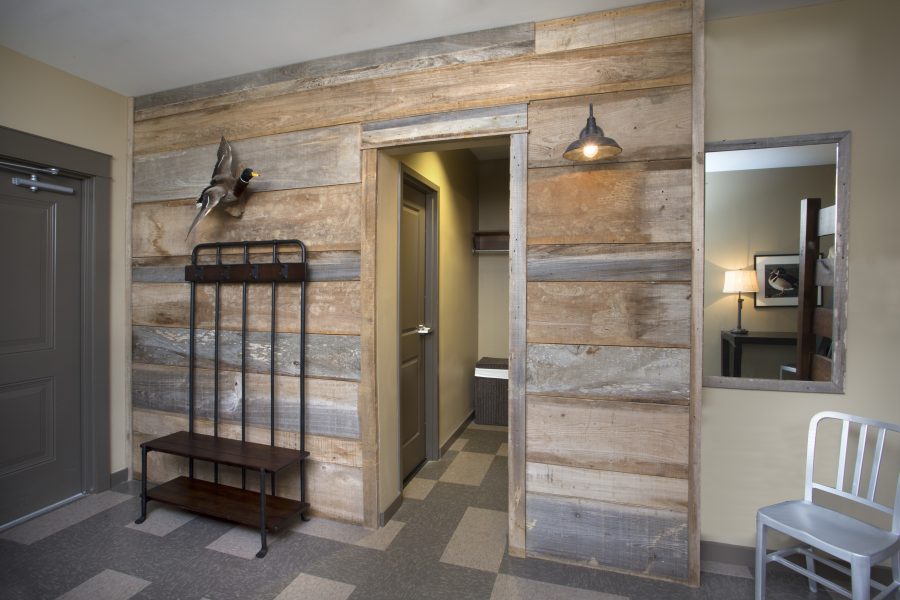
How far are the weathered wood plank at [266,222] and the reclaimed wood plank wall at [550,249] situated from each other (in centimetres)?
1

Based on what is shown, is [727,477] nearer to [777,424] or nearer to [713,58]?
[777,424]

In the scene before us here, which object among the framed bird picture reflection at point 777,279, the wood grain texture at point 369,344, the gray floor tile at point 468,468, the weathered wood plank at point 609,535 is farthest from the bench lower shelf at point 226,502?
the framed bird picture reflection at point 777,279

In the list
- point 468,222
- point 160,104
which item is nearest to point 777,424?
point 468,222

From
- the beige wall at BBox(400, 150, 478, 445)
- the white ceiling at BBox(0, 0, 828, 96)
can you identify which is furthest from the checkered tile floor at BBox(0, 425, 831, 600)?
the white ceiling at BBox(0, 0, 828, 96)

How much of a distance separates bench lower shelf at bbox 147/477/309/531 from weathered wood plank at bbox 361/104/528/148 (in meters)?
2.03

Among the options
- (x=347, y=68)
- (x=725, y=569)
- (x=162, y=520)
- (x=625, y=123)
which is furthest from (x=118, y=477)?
(x=625, y=123)

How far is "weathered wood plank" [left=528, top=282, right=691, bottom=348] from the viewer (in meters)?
2.06

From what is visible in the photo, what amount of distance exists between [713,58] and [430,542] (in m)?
2.85

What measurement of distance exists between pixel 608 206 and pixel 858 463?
1460mm

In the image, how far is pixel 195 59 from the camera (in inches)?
102

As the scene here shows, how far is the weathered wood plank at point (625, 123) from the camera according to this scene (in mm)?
2041

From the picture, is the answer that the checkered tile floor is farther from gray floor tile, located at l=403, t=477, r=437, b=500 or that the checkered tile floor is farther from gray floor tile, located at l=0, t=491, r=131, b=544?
gray floor tile, located at l=403, t=477, r=437, b=500

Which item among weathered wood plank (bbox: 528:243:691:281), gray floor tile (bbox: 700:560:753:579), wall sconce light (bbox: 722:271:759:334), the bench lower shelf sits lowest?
gray floor tile (bbox: 700:560:753:579)

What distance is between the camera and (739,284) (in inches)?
89.7
